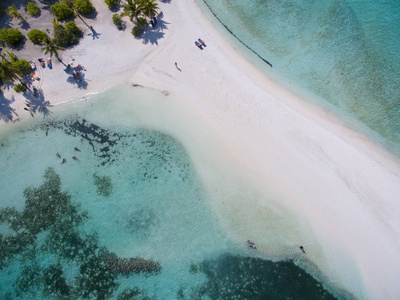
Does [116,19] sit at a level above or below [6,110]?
above

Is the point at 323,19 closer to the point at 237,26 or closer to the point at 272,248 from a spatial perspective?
the point at 237,26

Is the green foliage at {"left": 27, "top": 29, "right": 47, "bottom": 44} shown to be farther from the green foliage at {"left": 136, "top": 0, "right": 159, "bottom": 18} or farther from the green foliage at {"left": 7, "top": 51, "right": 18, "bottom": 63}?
the green foliage at {"left": 136, "top": 0, "right": 159, "bottom": 18}

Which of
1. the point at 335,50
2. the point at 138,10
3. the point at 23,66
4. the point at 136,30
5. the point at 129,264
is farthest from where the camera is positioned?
the point at 335,50

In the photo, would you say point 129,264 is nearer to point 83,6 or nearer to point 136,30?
point 136,30

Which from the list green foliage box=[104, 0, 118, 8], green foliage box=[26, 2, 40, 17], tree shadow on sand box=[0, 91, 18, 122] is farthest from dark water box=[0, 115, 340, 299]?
green foliage box=[104, 0, 118, 8]

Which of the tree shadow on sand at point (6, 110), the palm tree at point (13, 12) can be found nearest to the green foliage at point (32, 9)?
the palm tree at point (13, 12)

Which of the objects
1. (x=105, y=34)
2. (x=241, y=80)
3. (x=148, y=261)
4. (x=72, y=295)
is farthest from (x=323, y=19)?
(x=72, y=295)

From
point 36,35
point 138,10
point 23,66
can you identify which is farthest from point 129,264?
point 36,35
